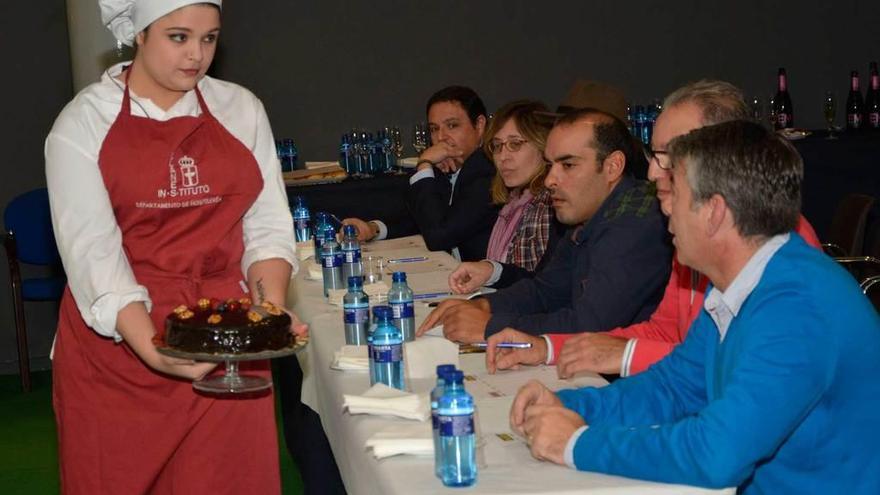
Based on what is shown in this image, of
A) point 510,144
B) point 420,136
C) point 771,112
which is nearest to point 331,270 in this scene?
point 510,144

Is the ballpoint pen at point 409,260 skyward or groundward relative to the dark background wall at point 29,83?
groundward

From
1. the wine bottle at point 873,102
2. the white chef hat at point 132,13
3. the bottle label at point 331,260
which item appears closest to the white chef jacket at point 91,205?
the white chef hat at point 132,13

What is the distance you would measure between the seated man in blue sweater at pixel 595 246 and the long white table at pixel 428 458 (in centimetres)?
25

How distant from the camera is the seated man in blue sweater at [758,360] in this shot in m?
1.96

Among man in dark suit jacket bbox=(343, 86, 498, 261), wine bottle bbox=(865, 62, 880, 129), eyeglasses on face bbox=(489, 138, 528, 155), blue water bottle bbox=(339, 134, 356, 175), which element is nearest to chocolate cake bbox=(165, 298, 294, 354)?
eyeglasses on face bbox=(489, 138, 528, 155)

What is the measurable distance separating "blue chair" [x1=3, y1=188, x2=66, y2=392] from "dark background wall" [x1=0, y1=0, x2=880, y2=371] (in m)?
0.64

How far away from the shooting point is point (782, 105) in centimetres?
805

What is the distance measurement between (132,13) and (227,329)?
686 mm

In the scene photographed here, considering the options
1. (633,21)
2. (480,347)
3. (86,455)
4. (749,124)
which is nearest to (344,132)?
(633,21)

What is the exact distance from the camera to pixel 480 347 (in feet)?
10.4

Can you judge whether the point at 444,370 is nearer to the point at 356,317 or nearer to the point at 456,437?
the point at 456,437

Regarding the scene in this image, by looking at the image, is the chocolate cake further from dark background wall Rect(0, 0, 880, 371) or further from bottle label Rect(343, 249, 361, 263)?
dark background wall Rect(0, 0, 880, 371)

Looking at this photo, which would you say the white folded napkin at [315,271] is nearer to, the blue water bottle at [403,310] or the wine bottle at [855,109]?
the blue water bottle at [403,310]

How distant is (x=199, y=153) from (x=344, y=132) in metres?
5.51
